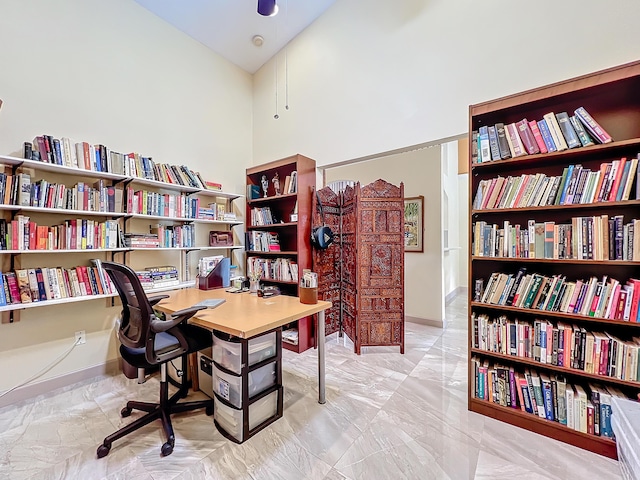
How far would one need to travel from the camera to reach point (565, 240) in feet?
5.62

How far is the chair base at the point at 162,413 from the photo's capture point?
5.24ft

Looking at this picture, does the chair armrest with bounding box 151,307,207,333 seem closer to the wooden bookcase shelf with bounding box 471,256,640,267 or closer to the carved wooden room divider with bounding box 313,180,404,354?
the carved wooden room divider with bounding box 313,180,404,354

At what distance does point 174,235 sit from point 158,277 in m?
0.49

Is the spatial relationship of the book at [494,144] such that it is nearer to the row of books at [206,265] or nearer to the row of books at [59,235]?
the row of books at [206,265]

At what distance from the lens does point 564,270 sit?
1905 millimetres

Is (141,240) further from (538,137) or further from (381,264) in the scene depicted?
(538,137)

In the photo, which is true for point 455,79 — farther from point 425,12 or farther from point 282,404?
point 282,404

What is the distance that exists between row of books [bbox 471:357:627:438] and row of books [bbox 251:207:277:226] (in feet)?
8.75

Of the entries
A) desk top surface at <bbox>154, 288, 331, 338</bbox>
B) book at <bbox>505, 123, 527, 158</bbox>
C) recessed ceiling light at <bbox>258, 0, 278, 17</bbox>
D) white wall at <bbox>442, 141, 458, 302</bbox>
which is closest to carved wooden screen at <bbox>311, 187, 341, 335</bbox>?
desk top surface at <bbox>154, 288, 331, 338</bbox>

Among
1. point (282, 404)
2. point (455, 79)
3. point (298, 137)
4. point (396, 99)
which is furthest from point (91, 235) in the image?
point (455, 79)

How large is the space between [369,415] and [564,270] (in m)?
1.76

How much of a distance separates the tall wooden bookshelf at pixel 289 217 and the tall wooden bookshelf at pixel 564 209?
5.84ft

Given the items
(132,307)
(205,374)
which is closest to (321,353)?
(205,374)

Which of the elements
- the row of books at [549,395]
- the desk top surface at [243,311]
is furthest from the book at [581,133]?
the desk top surface at [243,311]
